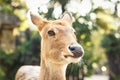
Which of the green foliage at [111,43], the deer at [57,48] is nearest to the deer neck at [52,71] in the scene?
the deer at [57,48]

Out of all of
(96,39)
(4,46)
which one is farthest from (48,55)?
(96,39)

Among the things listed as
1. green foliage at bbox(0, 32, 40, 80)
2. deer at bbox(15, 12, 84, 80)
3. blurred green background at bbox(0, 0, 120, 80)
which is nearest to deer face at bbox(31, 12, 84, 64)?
deer at bbox(15, 12, 84, 80)

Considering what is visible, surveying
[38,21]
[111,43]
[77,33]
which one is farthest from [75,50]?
[111,43]

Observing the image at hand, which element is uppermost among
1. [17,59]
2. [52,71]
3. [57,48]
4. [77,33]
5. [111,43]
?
[111,43]

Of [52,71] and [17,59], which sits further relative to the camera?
[17,59]

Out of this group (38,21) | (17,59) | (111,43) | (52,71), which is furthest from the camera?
(111,43)

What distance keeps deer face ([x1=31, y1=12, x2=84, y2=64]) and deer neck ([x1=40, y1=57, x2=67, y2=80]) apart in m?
0.08

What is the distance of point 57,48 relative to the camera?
456cm

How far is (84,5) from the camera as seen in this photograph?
7.29m

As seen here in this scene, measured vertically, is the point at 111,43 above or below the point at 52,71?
above

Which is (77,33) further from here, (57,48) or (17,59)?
(17,59)

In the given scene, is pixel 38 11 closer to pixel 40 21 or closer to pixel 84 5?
pixel 84 5

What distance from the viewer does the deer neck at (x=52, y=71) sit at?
470cm

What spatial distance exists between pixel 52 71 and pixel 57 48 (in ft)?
1.02
